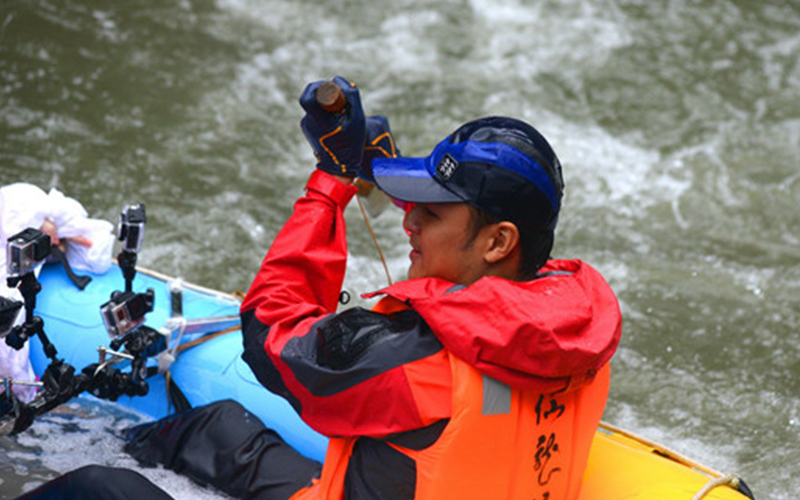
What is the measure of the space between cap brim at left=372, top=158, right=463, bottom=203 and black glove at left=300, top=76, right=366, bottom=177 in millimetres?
142

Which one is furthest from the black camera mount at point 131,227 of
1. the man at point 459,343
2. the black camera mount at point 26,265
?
the man at point 459,343

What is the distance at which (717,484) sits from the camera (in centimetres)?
202

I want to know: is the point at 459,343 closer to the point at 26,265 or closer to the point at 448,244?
the point at 448,244

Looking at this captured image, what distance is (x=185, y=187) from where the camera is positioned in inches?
171

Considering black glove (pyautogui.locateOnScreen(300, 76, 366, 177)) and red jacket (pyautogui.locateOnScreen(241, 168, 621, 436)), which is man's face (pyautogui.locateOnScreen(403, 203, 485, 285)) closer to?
red jacket (pyautogui.locateOnScreen(241, 168, 621, 436))

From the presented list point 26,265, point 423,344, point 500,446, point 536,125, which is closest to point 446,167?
point 423,344

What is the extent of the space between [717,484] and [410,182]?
3.01ft

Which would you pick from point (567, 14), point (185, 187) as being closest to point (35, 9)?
point (185, 187)

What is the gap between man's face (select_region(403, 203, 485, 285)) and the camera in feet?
5.59

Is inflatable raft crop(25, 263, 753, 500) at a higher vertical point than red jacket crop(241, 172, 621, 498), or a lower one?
lower

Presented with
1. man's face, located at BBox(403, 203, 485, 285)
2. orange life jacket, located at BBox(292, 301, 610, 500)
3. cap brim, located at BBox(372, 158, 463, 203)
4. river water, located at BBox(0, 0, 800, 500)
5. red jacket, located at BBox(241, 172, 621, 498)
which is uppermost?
cap brim, located at BBox(372, 158, 463, 203)

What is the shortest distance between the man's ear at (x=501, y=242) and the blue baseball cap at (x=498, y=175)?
0.06 ft

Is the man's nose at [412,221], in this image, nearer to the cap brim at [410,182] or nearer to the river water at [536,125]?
the cap brim at [410,182]

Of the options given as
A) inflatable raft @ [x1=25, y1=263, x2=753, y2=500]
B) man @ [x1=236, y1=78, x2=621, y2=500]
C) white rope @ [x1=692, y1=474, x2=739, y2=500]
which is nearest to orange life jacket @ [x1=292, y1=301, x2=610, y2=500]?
man @ [x1=236, y1=78, x2=621, y2=500]
